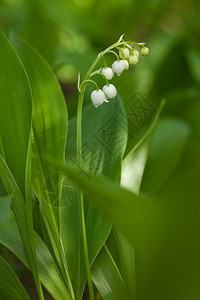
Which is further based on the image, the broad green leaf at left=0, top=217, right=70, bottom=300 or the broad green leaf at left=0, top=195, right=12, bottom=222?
the broad green leaf at left=0, top=217, right=70, bottom=300

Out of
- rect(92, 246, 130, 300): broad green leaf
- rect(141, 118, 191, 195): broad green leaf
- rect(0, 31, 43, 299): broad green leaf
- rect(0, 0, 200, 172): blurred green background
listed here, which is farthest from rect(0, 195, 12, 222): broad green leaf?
rect(0, 0, 200, 172): blurred green background

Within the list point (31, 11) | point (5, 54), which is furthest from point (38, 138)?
point (31, 11)

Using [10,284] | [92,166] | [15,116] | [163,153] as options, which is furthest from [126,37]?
[10,284]

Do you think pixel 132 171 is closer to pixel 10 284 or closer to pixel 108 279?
pixel 108 279

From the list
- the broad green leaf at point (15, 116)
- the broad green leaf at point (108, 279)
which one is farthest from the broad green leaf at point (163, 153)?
the broad green leaf at point (15, 116)

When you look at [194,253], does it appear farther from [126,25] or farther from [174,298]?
[126,25]

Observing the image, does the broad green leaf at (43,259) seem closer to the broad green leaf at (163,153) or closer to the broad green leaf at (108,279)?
the broad green leaf at (108,279)

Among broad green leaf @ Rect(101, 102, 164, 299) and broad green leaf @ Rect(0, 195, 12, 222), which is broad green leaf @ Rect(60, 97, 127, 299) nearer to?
broad green leaf @ Rect(101, 102, 164, 299)
